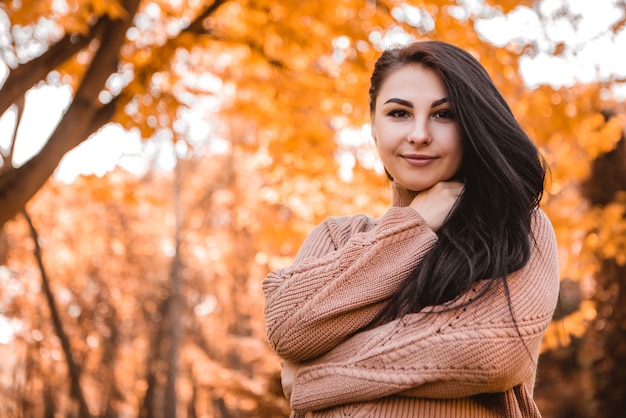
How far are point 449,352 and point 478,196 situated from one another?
0.50 metres

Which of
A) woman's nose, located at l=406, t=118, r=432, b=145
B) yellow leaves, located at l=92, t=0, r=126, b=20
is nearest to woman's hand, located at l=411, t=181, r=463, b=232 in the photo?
woman's nose, located at l=406, t=118, r=432, b=145

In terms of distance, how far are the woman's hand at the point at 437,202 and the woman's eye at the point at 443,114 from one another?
189mm

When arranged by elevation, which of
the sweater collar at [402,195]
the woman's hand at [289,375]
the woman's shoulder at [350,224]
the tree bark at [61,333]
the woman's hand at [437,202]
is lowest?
the tree bark at [61,333]

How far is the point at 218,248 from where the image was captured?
58.0ft

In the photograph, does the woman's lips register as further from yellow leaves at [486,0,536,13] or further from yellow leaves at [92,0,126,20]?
yellow leaves at [486,0,536,13]

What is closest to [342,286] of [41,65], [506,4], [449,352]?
[449,352]

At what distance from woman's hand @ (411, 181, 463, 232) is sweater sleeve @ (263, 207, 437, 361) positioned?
4 centimetres

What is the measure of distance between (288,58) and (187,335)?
20156 millimetres

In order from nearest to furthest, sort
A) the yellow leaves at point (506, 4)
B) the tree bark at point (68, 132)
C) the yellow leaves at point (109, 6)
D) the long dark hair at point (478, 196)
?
the long dark hair at point (478, 196) < the yellow leaves at point (109, 6) < the yellow leaves at point (506, 4) < the tree bark at point (68, 132)

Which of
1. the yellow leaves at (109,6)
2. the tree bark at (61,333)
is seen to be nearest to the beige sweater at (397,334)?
the yellow leaves at (109,6)

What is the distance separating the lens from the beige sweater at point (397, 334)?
1704 millimetres

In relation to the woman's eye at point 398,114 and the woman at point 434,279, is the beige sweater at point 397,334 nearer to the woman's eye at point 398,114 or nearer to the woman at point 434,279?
the woman at point 434,279

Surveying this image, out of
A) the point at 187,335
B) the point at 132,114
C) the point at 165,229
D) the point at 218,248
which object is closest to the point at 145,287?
the point at 165,229

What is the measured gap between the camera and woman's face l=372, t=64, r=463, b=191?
1971 mm
